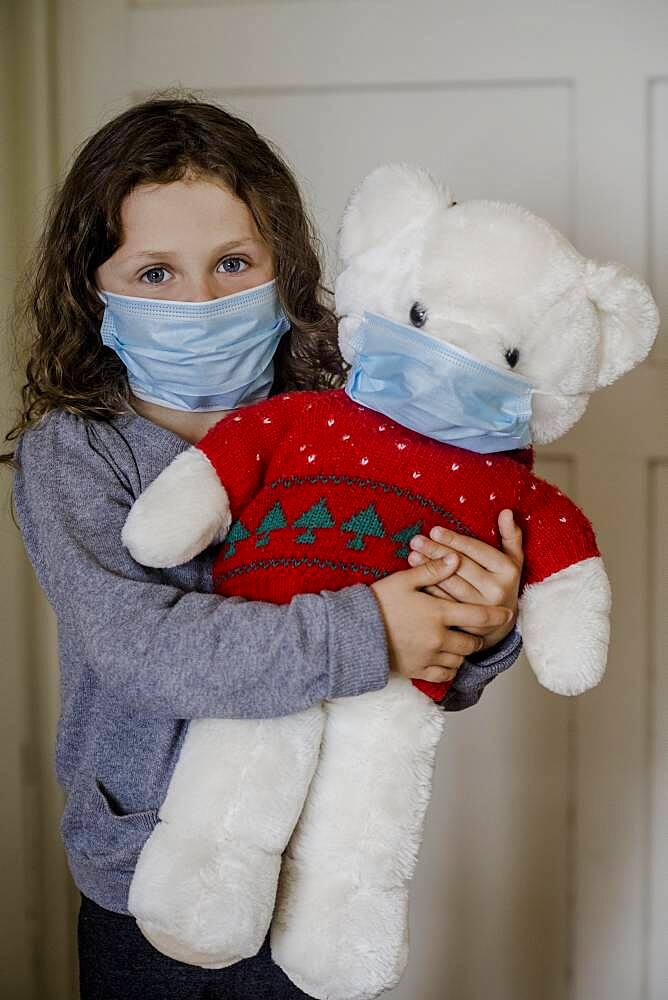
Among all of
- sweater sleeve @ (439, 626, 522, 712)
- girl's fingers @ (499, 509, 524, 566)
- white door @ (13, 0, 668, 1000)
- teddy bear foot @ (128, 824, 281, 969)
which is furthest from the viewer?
white door @ (13, 0, 668, 1000)

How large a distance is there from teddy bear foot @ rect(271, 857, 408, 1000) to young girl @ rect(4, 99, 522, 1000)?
0.15 meters

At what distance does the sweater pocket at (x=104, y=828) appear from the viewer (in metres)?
0.98

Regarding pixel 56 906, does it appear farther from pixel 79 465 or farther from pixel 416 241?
pixel 416 241

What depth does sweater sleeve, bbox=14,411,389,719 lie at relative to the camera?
33.9 inches

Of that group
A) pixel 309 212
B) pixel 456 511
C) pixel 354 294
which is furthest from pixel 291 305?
pixel 309 212

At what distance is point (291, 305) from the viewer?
3.77ft

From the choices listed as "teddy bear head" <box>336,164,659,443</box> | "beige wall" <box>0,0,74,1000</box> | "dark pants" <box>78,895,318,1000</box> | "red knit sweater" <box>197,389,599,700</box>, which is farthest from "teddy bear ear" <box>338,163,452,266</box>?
"beige wall" <box>0,0,74,1000</box>

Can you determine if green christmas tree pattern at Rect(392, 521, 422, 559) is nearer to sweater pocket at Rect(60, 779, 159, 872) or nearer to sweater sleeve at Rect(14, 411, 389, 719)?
sweater sleeve at Rect(14, 411, 389, 719)

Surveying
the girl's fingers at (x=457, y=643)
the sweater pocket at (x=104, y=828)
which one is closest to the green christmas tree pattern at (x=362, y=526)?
the girl's fingers at (x=457, y=643)

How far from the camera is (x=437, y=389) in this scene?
0.88 m

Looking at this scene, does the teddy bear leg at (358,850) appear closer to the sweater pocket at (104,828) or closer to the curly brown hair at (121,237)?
the sweater pocket at (104,828)

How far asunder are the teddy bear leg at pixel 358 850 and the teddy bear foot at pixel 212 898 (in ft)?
0.13

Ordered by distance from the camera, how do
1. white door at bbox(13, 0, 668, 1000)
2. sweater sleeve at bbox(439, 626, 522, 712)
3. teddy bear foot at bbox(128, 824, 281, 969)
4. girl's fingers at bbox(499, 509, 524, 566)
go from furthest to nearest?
white door at bbox(13, 0, 668, 1000)
sweater sleeve at bbox(439, 626, 522, 712)
girl's fingers at bbox(499, 509, 524, 566)
teddy bear foot at bbox(128, 824, 281, 969)

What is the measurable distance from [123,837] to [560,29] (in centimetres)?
129
